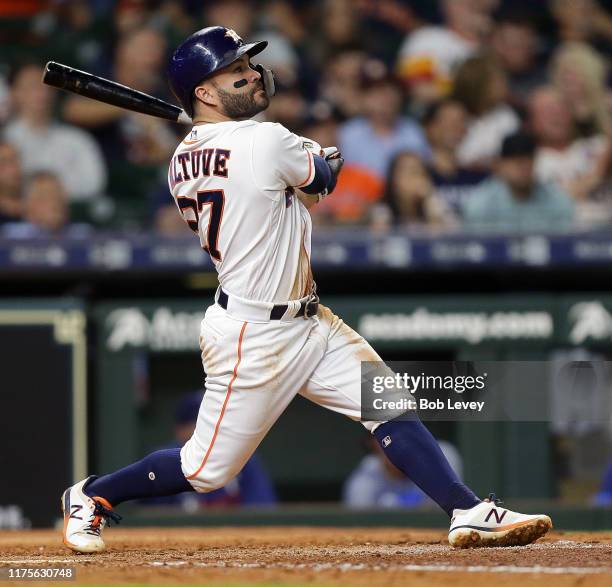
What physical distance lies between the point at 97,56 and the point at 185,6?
88cm

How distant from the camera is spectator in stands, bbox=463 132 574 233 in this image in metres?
7.39

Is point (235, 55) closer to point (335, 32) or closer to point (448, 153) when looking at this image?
point (448, 153)

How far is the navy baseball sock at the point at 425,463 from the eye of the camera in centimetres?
403

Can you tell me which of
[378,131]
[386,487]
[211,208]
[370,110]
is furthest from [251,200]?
[370,110]

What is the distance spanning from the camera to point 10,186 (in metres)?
7.80

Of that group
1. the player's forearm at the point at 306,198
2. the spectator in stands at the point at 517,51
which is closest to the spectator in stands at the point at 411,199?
the spectator in stands at the point at 517,51

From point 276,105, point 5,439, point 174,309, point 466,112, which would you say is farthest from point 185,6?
point 5,439

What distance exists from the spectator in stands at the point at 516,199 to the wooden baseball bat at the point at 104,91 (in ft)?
10.3

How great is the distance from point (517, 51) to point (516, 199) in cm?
203

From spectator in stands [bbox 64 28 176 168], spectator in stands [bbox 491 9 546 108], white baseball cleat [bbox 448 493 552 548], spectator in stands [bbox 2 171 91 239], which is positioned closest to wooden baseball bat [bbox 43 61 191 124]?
white baseball cleat [bbox 448 493 552 548]

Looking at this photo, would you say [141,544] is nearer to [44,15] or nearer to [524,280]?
[524,280]

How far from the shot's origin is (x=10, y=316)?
6.90 meters

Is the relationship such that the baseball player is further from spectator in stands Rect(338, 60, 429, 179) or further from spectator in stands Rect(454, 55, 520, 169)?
spectator in stands Rect(454, 55, 520, 169)

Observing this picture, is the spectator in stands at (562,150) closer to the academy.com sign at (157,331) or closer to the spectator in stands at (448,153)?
the spectator in stands at (448,153)
